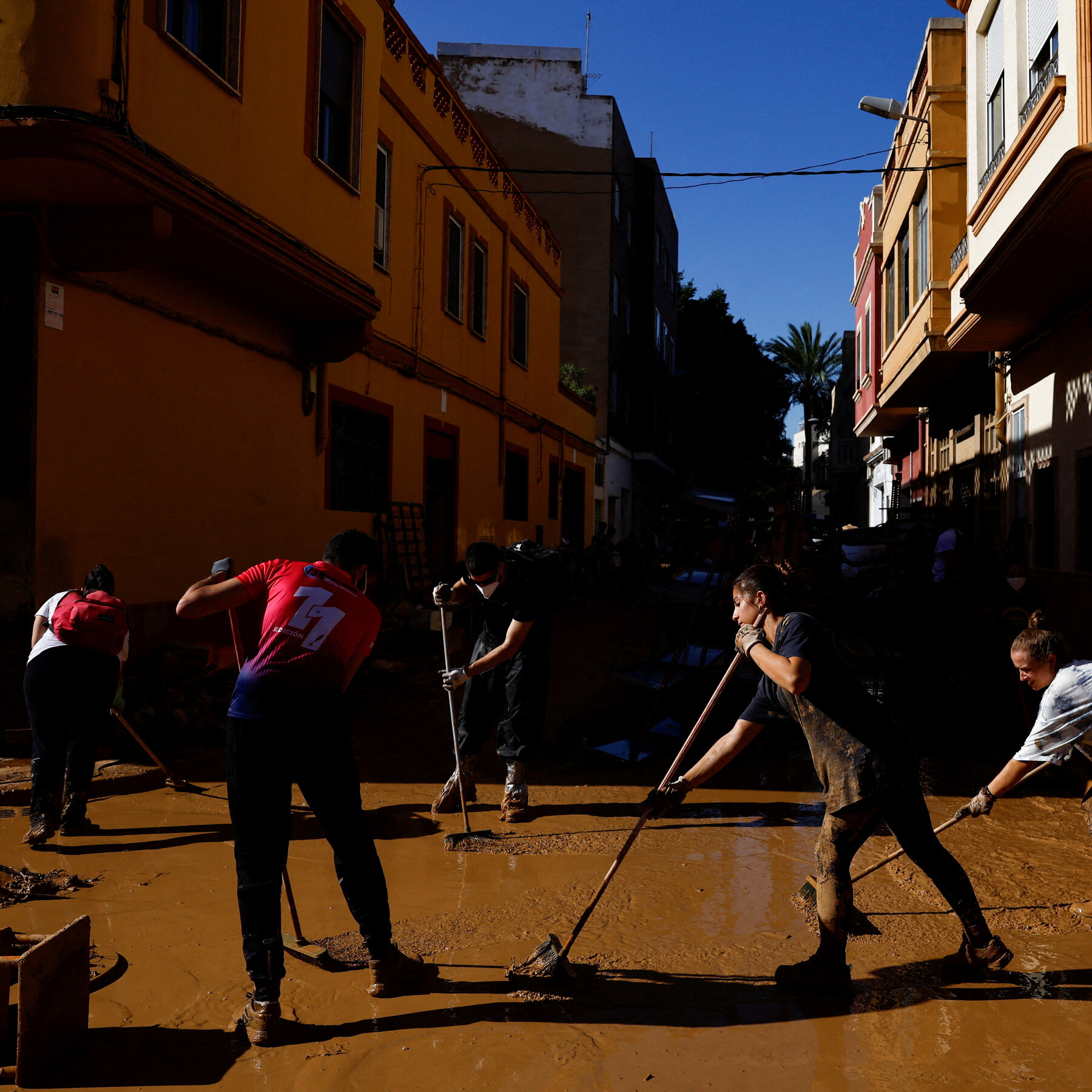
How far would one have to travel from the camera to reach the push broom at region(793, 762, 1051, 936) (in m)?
4.02

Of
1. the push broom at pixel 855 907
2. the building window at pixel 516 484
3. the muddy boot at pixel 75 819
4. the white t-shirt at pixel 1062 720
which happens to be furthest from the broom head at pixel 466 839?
the building window at pixel 516 484

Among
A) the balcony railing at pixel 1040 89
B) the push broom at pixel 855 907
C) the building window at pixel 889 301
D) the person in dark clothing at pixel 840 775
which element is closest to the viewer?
the person in dark clothing at pixel 840 775

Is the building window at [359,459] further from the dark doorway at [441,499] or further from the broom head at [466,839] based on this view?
the broom head at [466,839]

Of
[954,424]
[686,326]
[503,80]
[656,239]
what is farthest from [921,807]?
[686,326]

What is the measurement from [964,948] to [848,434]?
4608 centimetres

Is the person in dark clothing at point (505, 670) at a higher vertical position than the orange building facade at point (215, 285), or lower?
lower

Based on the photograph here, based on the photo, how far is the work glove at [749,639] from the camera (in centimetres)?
361

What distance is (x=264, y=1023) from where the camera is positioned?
3273 mm

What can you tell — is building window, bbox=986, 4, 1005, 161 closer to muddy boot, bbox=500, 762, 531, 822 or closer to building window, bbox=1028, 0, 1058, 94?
building window, bbox=1028, 0, 1058, 94

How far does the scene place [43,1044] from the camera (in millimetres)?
2996

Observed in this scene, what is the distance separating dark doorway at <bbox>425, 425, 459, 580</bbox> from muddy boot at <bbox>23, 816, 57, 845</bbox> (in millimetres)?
9039

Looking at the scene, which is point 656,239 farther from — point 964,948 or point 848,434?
point 964,948

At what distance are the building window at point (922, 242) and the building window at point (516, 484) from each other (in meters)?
7.71

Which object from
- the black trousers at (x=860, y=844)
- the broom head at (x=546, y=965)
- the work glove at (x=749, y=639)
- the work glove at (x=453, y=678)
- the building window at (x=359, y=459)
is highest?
the building window at (x=359, y=459)
